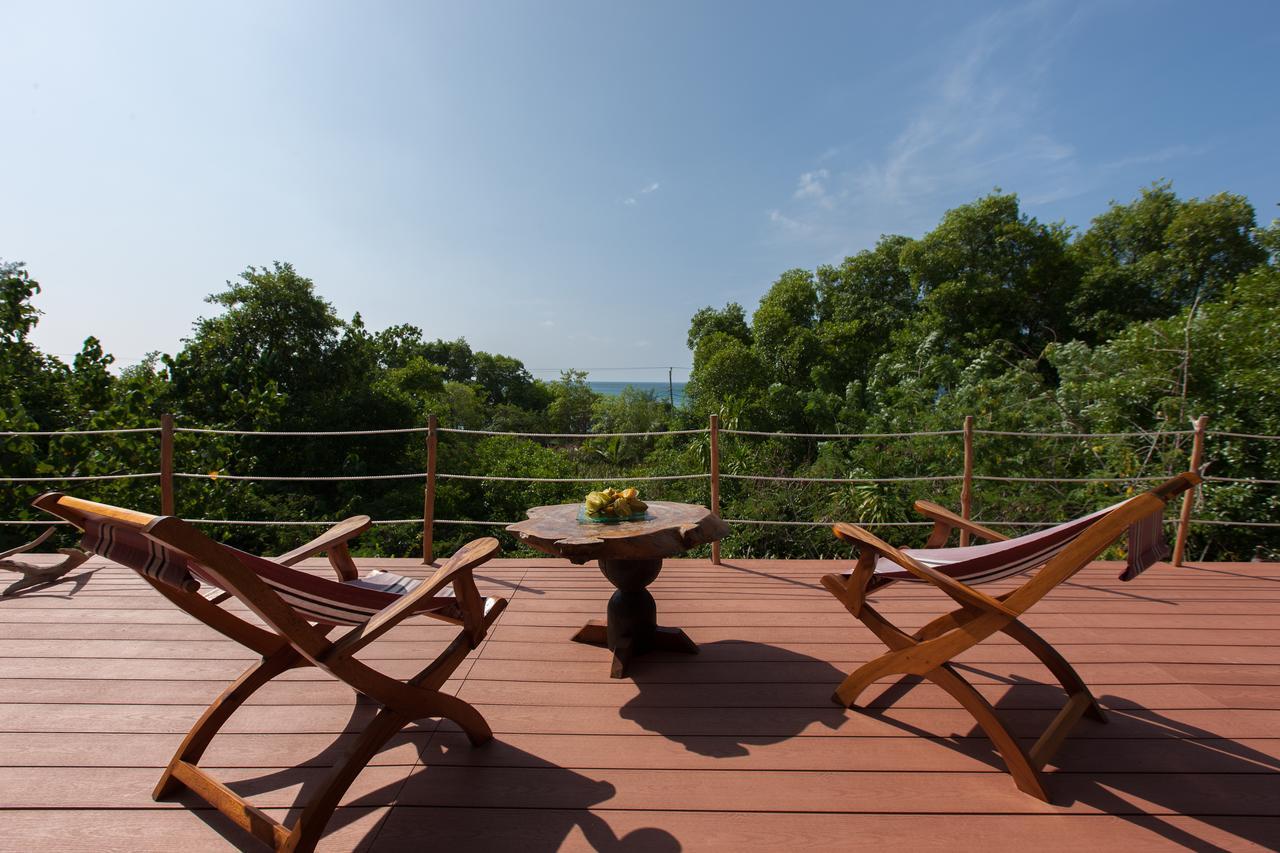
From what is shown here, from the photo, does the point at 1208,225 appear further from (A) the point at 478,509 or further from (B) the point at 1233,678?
(A) the point at 478,509

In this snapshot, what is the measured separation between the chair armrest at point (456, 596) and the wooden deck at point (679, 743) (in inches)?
14.8

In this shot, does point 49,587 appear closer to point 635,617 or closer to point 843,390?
point 635,617

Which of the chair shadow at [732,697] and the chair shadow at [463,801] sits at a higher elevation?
the chair shadow at [732,697]

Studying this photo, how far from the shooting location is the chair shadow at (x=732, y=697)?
168 centimetres

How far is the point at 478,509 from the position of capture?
15078mm

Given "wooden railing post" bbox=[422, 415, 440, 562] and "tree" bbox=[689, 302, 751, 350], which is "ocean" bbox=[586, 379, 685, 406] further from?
"wooden railing post" bbox=[422, 415, 440, 562]

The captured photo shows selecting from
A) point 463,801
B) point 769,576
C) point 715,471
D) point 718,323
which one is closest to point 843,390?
point 718,323

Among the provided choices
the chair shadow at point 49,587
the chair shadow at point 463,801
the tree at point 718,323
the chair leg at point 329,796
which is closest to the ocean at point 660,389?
the tree at point 718,323

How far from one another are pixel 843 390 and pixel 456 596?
15813 mm

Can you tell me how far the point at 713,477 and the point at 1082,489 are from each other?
5.14 meters

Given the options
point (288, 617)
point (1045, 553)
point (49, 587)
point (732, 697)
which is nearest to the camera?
point (288, 617)

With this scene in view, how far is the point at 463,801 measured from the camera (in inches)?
54.6

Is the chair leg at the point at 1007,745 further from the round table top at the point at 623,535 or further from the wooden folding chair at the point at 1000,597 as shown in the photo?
the round table top at the point at 623,535

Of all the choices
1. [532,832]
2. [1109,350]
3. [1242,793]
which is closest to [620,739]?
[532,832]
